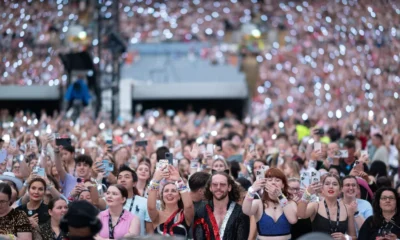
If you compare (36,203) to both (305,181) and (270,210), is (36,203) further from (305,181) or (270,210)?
(305,181)

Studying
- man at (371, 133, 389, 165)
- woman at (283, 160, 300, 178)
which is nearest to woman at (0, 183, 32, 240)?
woman at (283, 160, 300, 178)

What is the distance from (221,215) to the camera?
1011 cm

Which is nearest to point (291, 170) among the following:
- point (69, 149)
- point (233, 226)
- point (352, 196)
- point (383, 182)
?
point (383, 182)

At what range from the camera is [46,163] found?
13.1 meters

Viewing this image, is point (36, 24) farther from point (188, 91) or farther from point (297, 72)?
point (297, 72)

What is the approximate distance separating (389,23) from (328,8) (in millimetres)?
16595

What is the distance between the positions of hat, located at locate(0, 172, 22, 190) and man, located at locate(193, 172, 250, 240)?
263 cm

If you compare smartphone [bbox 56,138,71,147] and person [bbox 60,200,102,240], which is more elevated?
smartphone [bbox 56,138,71,147]

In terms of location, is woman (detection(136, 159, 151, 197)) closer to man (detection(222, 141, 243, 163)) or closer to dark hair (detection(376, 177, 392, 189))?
dark hair (detection(376, 177, 392, 189))

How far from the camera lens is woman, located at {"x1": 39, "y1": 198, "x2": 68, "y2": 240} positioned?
33.4 feet

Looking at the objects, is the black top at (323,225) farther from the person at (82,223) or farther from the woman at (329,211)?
the person at (82,223)

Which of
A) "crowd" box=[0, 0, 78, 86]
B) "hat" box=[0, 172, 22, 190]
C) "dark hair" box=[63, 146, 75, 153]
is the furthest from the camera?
"crowd" box=[0, 0, 78, 86]

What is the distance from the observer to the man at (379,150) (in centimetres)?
1728

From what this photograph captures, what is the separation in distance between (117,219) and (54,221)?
680 millimetres
